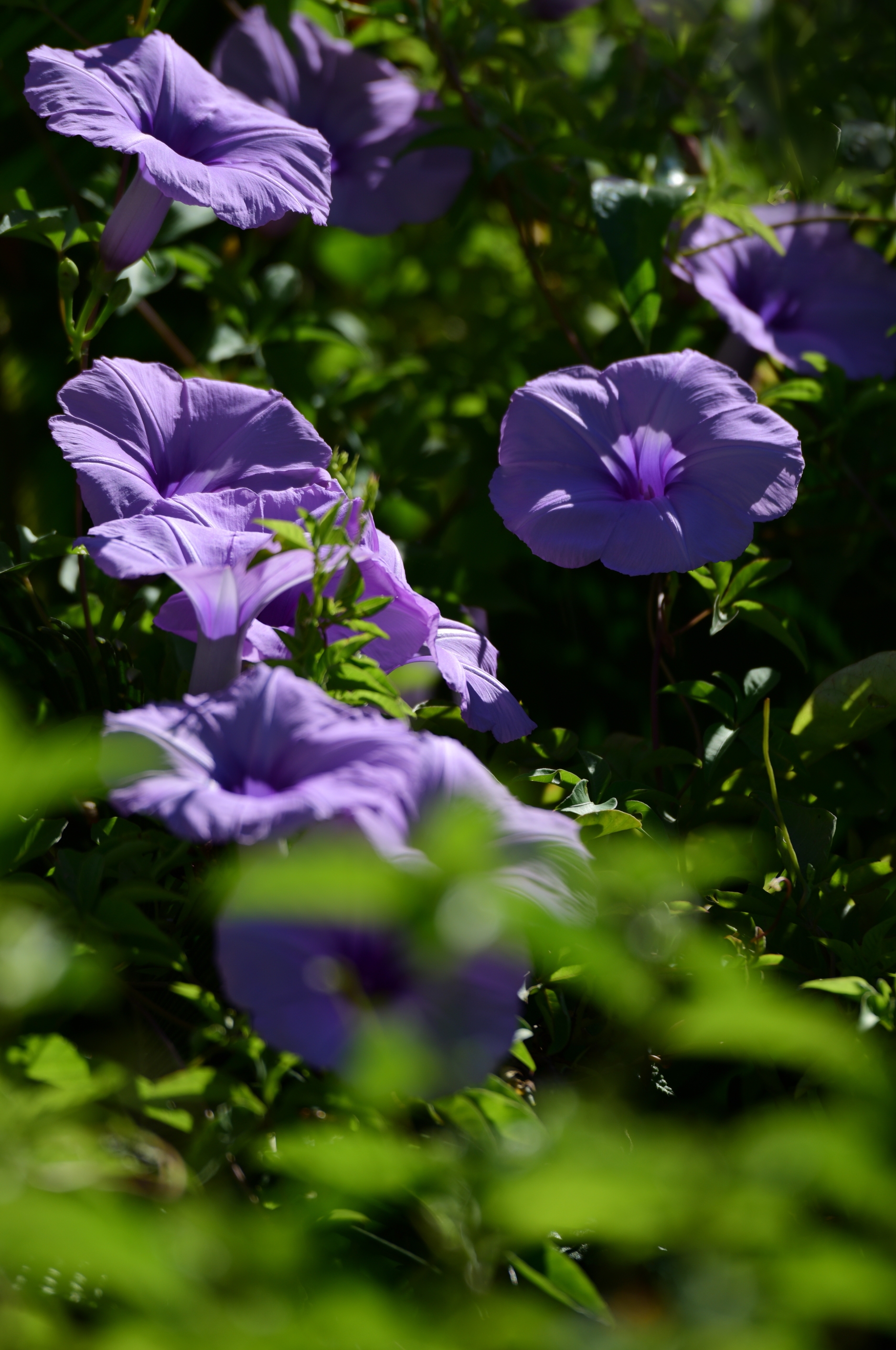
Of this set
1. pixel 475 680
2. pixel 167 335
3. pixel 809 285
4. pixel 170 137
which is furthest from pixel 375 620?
pixel 809 285

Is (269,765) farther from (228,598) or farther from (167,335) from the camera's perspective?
(167,335)

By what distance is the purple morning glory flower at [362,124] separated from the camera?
1112mm

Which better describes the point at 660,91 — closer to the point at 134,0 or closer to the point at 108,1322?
the point at 134,0

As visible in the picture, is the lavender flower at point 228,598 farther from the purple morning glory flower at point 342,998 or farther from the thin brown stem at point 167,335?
the thin brown stem at point 167,335

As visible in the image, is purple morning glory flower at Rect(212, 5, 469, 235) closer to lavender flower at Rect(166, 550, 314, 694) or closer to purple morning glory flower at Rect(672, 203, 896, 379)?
purple morning glory flower at Rect(672, 203, 896, 379)

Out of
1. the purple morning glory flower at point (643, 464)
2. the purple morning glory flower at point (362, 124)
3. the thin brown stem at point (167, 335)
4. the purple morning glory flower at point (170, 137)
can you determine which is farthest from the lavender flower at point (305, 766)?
the purple morning glory flower at point (362, 124)

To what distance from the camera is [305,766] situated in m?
0.48

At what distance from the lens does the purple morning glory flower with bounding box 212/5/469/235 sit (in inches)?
43.8

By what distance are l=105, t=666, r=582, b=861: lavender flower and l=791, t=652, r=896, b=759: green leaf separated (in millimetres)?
353

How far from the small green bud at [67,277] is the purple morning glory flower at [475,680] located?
0.35 meters

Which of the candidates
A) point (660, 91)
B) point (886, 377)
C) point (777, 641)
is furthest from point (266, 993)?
point (660, 91)

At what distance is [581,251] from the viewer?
1.19 metres

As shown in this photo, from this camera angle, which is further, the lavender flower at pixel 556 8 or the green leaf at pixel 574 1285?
the lavender flower at pixel 556 8

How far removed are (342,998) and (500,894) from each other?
9 centimetres
